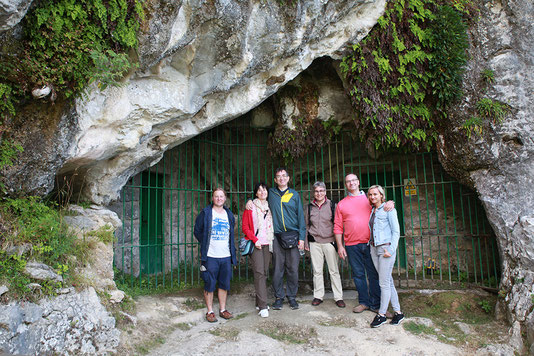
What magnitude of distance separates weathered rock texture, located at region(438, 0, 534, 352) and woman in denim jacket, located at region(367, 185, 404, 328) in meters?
1.51

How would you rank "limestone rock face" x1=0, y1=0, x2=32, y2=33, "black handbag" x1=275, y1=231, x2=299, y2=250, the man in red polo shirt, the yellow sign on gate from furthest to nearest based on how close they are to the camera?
the yellow sign on gate
"black handbag" x1=275, y1=231, x2=299, y2=250
the man in red polo shirt
"limestone rock face" x1=0, y1=0, x2=32, y2=33

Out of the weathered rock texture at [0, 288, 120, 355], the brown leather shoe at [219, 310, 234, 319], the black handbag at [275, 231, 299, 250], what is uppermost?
the black handbag at [275, 231, 299, 250]

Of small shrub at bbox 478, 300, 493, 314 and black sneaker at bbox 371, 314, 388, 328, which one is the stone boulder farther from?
small shrub at bbox 478, 300, 493, 314

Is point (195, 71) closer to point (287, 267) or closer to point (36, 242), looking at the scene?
point (36, 242)

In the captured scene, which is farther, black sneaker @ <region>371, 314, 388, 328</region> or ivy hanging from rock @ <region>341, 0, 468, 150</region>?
ivy hanging from rock @ <region>341, 0, 468, 150</region>

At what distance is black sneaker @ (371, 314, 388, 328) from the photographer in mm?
4625

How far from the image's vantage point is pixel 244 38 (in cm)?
500

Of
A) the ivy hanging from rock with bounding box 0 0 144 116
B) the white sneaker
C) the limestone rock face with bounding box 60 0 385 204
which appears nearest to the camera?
the ivy hanging from rock with bounding box 0 0 144 116

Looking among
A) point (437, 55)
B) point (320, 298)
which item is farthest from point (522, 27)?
point (320, 298)

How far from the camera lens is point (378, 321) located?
4645 mm

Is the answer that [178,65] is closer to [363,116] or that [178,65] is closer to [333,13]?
[333,13]

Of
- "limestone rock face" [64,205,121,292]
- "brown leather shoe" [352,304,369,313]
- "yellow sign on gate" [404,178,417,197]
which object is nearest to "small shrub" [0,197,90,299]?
"limestone rock face" [64,205,121,292]

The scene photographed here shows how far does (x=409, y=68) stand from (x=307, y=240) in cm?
297

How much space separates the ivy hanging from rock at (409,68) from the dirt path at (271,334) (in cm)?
283
